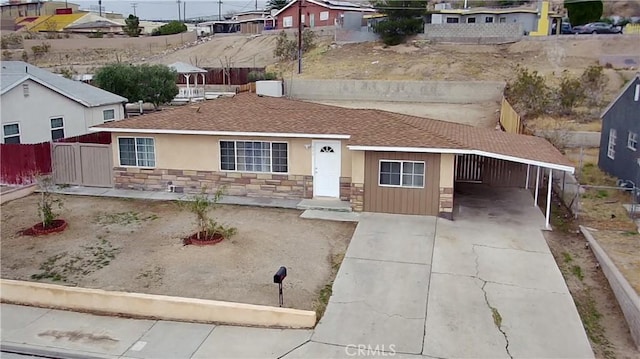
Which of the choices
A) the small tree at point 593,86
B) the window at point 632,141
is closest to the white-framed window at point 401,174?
the window at point 632,141

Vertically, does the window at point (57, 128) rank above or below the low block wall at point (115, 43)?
below

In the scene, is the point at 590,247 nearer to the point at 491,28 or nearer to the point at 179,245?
the point at 179,245

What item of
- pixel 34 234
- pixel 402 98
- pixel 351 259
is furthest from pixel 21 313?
pixel 402 98

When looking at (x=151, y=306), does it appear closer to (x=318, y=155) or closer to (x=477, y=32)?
(x=318, y=155)

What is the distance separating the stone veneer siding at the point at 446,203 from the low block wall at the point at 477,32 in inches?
1552

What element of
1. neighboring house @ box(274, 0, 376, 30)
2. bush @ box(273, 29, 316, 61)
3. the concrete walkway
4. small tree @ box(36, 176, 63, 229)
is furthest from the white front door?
→ neighboring house @ box(274, 0, 376, 30)

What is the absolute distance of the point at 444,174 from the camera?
15.2 meters

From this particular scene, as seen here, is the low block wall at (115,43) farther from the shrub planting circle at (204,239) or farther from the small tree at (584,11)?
the shrub planting circle at (204,239)

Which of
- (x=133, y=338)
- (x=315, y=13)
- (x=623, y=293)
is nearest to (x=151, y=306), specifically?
(x=133, y=338)

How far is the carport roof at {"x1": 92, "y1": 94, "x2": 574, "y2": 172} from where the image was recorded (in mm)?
14953

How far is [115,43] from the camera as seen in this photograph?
69.9 meters

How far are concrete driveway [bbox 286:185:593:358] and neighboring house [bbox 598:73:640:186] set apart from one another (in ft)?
18.2

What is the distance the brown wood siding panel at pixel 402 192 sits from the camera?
50.0ft

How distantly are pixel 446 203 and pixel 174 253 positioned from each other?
7.51 meters
